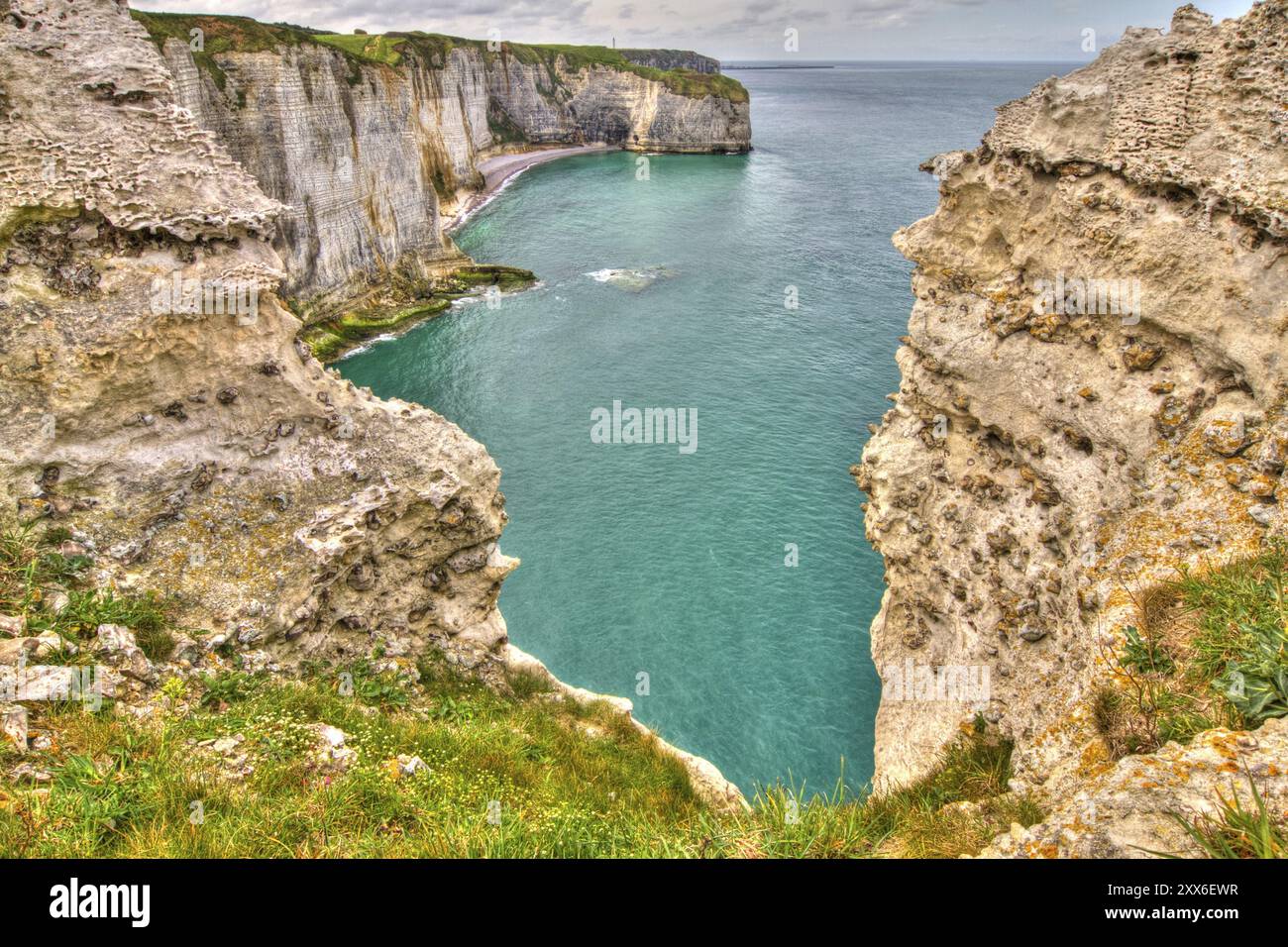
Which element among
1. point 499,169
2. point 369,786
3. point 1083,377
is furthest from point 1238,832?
point 499,169

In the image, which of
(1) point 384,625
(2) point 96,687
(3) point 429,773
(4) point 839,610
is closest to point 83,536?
(2) point 96,687

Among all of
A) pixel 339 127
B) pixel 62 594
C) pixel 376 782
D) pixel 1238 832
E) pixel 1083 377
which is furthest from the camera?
pixel 339 127

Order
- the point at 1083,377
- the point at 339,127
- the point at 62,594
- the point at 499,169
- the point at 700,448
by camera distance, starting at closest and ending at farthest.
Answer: the point at 62,594, the point at 1083,377, the point at 700,448, the point at 339,127, the point at 499,169

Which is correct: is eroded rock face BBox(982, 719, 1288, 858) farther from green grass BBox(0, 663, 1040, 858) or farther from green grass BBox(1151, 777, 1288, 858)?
green grass BBox(0, 663, 1040, 858)

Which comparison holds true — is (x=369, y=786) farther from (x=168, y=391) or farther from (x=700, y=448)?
(x=700, y=448)

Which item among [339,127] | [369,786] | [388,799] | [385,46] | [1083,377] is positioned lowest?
[388,799]

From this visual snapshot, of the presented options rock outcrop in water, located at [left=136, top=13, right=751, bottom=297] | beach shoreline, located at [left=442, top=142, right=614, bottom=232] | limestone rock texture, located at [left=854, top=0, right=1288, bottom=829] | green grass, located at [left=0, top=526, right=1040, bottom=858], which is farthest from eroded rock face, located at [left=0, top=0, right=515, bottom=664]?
beach shoreline, located at [left=442, top=142, right=614, bottom=232]
